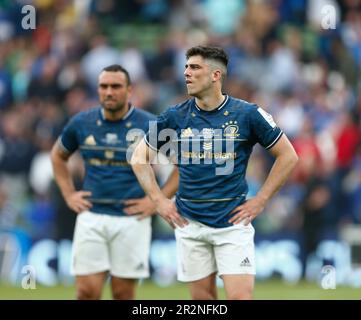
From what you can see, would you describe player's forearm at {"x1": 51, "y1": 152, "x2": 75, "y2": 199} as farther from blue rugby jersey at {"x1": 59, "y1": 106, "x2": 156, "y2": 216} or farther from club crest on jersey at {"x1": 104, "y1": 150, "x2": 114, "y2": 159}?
club crest on jersey at {"x1": 104, "y1": 150, "x2": 114, "y2": 159}

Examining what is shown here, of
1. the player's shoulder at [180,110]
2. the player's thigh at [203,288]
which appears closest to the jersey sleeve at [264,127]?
the player's shoulder at [180,110]

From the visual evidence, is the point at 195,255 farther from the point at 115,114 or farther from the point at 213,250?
the point at 115,114

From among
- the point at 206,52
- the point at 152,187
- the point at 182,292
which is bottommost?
the point at 182,292

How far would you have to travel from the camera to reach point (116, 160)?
39.1ft

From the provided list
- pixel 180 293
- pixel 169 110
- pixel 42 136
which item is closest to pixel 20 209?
pixel 42 136

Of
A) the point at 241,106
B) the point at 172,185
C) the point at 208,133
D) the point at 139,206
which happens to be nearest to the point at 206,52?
the point at 241,106

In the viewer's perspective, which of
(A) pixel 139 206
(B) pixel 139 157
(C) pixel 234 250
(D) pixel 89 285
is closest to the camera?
(C) pixel 234 250

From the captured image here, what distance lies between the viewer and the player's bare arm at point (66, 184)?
1195 centimetres

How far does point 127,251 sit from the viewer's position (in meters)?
11.9

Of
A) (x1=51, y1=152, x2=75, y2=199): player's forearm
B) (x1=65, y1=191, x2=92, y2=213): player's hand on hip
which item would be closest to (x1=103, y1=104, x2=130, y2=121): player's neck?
(x1=51, y1=152, x2=75, y2=199): player's forearm

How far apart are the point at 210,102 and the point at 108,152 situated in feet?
7.07

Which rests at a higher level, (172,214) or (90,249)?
(172,214)

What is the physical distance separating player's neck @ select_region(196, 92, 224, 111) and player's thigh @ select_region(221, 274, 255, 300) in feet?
5.15
